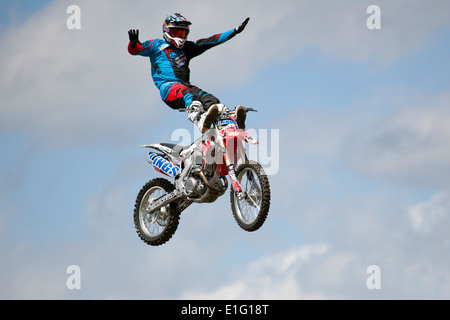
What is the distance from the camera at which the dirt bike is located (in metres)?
22.0

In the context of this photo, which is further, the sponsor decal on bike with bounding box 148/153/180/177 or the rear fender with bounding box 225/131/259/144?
the sponsor decal on bike with bounding box 148/153/180/177

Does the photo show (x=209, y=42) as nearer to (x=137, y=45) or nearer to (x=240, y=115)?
(x=137, y=45)

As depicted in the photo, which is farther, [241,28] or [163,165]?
[163,165]

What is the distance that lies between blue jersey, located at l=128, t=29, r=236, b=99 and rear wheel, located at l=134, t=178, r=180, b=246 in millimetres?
2683

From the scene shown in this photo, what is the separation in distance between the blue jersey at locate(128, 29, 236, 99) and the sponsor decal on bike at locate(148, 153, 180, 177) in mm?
1826

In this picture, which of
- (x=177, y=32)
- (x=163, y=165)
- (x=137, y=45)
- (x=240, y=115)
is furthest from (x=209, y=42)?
(x=163, y=165)

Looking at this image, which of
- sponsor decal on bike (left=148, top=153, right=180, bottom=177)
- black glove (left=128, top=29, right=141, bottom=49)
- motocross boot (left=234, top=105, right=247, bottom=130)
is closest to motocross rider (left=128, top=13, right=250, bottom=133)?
black glove (left=128, top=29, right=141, bottom=49)

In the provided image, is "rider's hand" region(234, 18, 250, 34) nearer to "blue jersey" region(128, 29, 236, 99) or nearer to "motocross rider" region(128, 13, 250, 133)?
"motocross rider" region(128, 13, 250, 133)

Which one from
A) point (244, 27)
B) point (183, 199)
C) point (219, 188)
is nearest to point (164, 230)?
point (183, 199)

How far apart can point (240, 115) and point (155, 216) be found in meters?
4.30

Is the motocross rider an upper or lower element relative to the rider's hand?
lower

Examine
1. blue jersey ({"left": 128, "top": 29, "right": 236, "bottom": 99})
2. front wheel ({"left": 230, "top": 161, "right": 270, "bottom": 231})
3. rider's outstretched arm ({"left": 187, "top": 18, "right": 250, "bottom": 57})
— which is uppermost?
rider's outstretched arm ({"left": 187, "top": 18, "right": 250, "bottom": 57})

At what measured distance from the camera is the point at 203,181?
2275 centimetres

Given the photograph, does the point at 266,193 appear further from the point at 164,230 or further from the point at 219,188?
the point at 164,230
